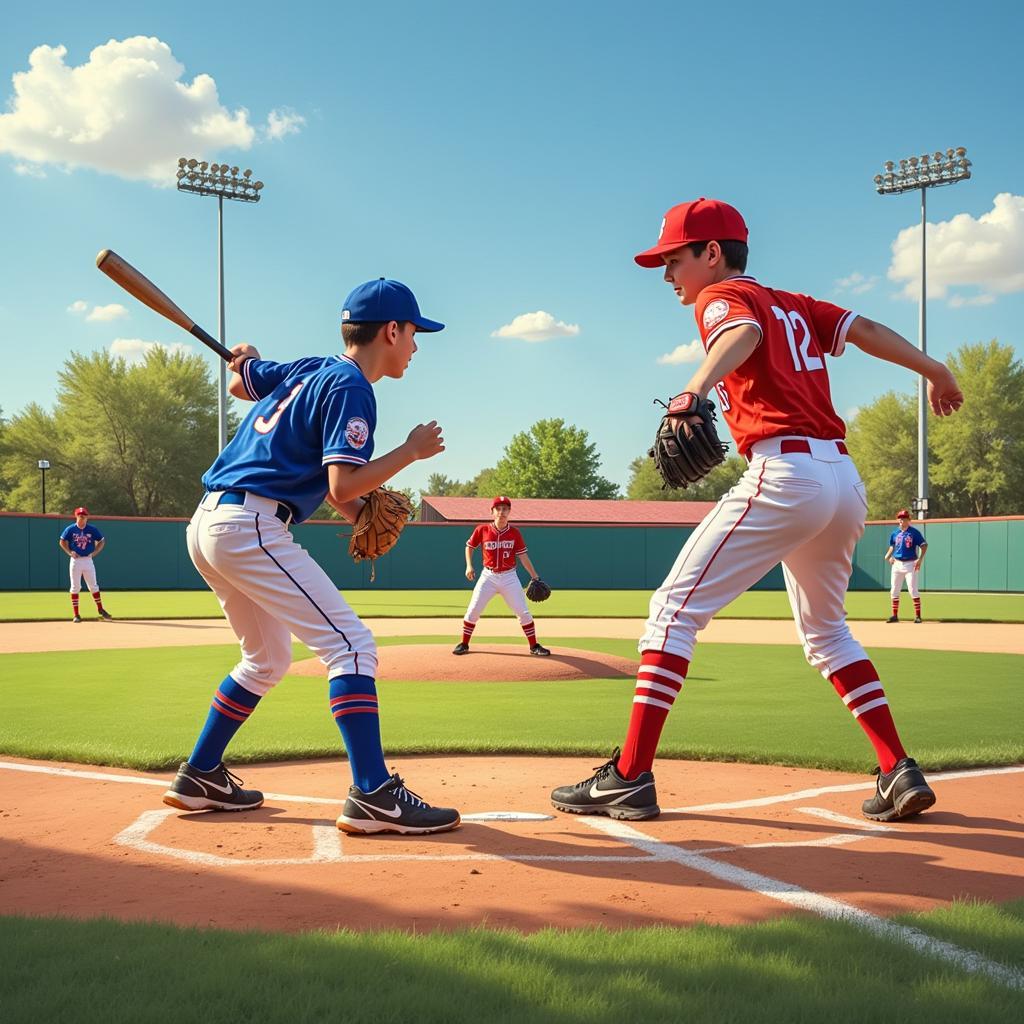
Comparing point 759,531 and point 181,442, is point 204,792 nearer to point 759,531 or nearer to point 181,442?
point 759,531

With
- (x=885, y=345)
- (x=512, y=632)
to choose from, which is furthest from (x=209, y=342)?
(x=512, y=632)

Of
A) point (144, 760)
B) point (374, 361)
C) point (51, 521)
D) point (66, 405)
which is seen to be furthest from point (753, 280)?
point (66, 405)

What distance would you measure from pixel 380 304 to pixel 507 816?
7.19 feet

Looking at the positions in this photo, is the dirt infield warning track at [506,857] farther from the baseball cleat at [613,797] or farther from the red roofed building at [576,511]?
the red roofed building at [576,511]

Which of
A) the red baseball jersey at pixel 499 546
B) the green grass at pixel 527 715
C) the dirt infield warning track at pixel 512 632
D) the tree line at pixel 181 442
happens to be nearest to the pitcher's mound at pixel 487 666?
the green grass at pixel 527 715

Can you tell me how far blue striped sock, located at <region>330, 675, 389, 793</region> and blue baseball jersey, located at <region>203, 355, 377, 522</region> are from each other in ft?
2.30

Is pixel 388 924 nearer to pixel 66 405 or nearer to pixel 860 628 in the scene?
pixel 860 628

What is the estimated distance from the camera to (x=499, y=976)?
2379 millimetres

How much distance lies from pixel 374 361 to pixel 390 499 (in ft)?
1.87

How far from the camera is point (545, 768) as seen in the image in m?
5.47

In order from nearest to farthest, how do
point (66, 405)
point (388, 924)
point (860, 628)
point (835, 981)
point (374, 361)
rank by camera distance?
point (835, 981) < point (388, 924) < point (374, 361) < point (860, 628) < point (66, 405)

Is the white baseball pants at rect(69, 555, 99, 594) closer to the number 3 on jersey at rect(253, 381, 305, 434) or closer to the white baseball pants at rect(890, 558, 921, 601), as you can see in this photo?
the white baseball pants at rect(890, 558, 921, 601)

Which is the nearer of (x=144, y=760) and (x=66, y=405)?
(x=144, y=760)

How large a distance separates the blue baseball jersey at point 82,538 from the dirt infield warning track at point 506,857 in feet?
48.0
